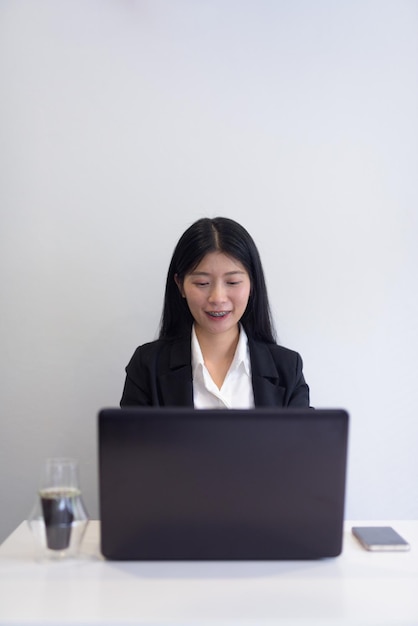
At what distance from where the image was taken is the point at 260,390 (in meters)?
2.44

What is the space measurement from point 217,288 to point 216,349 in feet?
1.00

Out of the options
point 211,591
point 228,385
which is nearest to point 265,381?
point 228,385

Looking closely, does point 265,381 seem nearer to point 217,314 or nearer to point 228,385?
point 228,385

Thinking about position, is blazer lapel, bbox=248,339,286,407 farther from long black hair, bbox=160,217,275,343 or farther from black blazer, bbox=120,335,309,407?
long black hair, bbox=160,217,275,343

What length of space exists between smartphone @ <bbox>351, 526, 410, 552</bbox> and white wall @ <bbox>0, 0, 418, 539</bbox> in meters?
1.17

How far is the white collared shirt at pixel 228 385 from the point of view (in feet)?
8.14

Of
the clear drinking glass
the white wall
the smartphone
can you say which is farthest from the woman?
the clear drinking glass

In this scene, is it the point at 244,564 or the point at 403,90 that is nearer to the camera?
the point at 244,564

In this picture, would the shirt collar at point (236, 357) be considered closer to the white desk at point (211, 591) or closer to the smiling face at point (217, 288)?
the smiling face at point (217, 288)

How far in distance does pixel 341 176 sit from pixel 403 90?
1.49 feet

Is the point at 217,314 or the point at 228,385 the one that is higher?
the point at 217,314

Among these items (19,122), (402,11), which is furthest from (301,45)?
(19,122)

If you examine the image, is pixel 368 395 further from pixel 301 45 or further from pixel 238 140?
pixel 301 45

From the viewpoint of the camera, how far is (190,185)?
2.86 m
